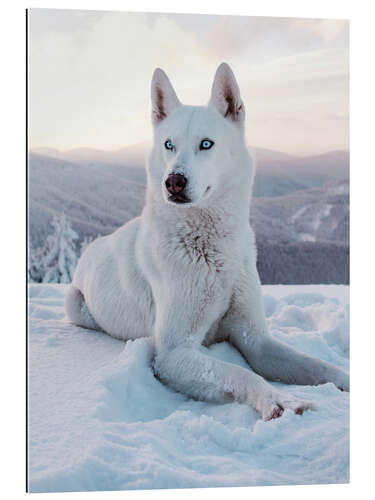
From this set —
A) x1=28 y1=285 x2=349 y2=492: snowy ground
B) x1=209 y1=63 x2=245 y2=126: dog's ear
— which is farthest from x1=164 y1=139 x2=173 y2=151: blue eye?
x1=28 y1=285 x2=349 y2=492: snowy ground

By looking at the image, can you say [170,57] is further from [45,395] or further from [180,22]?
[45,395]

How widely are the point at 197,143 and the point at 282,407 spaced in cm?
152

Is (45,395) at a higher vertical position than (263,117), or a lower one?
lower

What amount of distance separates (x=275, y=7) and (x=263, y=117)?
27.7 inches

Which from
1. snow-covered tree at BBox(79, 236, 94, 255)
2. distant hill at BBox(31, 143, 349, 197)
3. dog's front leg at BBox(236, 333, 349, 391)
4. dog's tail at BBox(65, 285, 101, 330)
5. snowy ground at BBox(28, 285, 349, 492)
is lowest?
snowy ground at BBox(28, 285, 349, 492)

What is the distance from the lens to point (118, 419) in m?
3.10

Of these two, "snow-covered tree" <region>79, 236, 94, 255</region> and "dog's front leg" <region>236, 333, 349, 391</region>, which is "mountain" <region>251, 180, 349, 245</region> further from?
"snow-covered tree" <region>79, 236, 94, 255</region>

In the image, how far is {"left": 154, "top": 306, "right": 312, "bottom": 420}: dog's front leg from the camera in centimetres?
310

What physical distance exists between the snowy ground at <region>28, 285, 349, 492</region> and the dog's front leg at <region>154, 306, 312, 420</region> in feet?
0.17

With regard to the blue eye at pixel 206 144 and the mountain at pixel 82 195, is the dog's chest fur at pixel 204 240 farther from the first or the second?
the mountain at pixel 82 195

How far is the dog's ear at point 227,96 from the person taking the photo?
3.50 meters

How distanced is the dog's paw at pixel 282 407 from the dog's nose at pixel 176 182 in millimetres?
1219

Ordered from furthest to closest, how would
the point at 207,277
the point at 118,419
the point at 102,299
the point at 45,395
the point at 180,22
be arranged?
the point at 102,299
the point at 180,22
the point at 207,277
the point at 45,395
the point at 118,419
